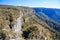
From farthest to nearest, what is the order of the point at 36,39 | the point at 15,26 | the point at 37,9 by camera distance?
the point at 37,9, the point at 15,26, the point at 36,39

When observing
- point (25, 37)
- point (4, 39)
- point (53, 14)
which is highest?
point (4, 39)

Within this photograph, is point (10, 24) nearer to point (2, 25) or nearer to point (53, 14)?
point (2, 25)

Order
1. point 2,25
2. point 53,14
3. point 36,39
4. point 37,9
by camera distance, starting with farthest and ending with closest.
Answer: point 53,14 < point 37,9 < point 36,39 < point 2,25

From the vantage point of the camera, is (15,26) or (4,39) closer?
(4,39)

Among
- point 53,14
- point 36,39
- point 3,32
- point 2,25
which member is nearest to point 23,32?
point 36,39

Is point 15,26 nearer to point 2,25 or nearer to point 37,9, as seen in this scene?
point 2,25

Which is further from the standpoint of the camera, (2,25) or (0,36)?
(2,25)

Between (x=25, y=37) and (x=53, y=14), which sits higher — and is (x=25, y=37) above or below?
above

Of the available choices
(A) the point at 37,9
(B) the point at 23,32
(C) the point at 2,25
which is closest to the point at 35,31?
(B) the point at 23,32

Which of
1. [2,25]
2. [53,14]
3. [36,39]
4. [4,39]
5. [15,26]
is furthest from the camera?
[53,14]
